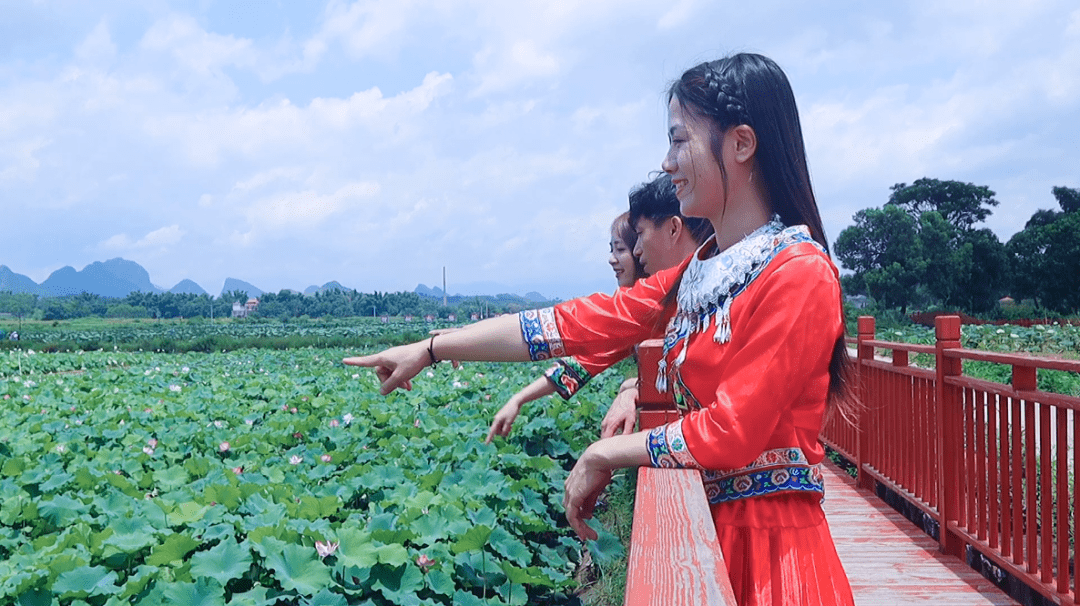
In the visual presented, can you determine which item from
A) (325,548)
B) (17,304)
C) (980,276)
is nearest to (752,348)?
(325,548)

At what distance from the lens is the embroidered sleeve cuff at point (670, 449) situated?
3.86 feet

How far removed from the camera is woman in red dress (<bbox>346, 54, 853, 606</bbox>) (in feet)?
3.75

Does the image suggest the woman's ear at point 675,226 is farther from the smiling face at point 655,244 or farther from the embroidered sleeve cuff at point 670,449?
the embroidered sleeve cuff at point 670,449

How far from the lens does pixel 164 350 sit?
80.5 ft

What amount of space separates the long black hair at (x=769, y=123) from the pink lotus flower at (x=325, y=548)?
107cm

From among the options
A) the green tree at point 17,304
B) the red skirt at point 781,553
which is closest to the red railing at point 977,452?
the red skirt at point 781,553

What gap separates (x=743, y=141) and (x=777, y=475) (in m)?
0.56

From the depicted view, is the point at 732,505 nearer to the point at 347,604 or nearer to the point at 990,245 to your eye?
the point at 347,604

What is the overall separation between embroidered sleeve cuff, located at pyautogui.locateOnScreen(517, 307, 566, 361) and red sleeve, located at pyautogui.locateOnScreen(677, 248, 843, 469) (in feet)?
1.58

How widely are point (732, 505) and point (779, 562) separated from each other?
0.38 ft

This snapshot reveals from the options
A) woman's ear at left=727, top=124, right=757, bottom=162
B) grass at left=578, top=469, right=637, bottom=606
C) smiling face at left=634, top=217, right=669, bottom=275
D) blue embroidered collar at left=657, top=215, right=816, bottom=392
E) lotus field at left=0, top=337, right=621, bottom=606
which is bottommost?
grass at left=578, top=469, right=637, bottom=606

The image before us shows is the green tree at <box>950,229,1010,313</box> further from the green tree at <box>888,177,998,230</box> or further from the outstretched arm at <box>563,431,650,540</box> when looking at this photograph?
the outstretched arm at <box>563,431,650,540</box>

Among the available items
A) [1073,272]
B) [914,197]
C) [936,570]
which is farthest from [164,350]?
[914,197]

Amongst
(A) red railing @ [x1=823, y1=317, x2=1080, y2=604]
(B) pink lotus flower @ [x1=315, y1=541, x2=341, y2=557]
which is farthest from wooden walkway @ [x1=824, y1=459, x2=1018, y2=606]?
(B) pink lotus flower @ [x1=315, y1=541, x2=341, y2=557]
